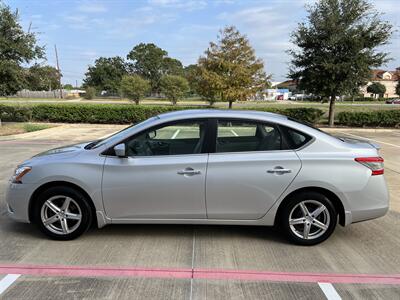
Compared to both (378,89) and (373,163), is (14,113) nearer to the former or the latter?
(373,163)

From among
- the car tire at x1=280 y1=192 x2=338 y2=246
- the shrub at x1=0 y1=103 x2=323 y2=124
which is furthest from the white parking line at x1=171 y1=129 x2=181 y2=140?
the shrub at x1=0 y1=103 x2=323 y2=124

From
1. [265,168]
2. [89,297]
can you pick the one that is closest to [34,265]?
[89,297]

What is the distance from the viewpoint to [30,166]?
14.8ft

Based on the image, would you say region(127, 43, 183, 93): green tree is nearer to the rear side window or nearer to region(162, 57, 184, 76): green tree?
region(162, 57, 184, 76): green tree

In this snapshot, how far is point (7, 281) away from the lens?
3615 mm

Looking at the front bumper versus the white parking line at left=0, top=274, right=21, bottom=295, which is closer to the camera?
the white parking line at left=0, top=274, right=21, bottom=295

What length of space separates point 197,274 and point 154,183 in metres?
1.13

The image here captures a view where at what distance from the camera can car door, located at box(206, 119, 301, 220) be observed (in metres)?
4.34

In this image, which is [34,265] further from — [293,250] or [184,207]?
[293,250]

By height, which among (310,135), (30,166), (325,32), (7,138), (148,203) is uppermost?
(325,32)

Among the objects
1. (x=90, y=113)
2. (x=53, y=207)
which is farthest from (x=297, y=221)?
(x=90, y=113)

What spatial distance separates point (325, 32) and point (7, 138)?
15.0m

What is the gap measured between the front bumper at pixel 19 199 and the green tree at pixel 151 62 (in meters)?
98.9

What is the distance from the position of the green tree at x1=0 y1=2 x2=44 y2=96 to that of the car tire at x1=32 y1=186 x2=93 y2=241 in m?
13.2
